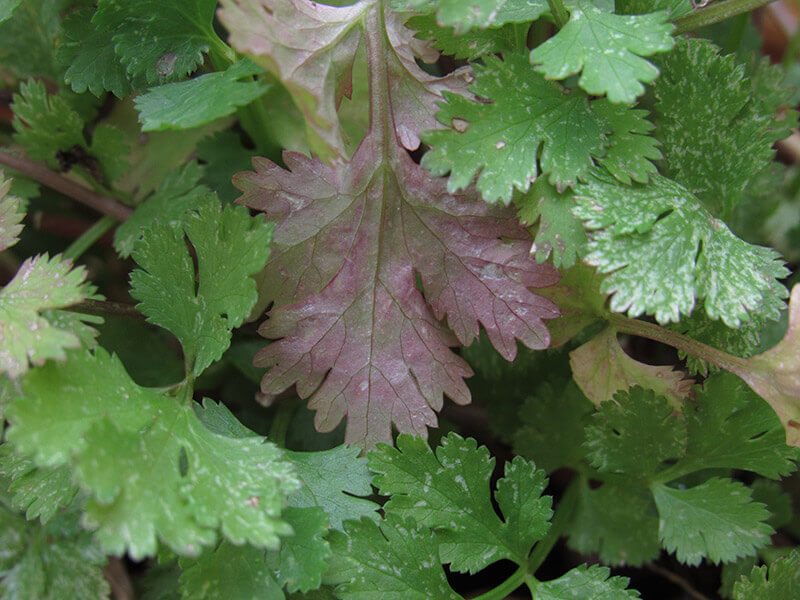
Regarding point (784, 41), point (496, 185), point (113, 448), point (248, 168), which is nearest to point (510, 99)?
point (496, 185)

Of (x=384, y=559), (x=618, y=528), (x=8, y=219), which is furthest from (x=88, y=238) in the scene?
(x=618, y=528)

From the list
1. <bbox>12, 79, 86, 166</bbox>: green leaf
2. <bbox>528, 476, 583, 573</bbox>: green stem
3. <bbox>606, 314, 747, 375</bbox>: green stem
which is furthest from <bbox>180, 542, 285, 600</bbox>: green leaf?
<bbox>12, 79, 86, 166</bbox>: green leaf

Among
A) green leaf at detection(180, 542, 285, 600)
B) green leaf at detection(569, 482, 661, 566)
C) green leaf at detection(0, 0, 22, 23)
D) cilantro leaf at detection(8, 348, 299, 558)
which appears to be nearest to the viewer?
cilantro leaf at detection(8, 348, 299, 558)

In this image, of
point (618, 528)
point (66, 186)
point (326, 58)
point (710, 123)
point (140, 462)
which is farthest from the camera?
point (66, 186)

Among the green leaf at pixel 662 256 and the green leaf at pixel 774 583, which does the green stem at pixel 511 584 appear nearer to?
the green leaf at pixel 774 583

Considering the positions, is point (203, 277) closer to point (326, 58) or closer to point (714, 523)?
point (326, 58)

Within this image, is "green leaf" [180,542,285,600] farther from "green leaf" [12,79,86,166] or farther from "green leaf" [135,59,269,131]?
"green leaf" [12,79,86,166]
